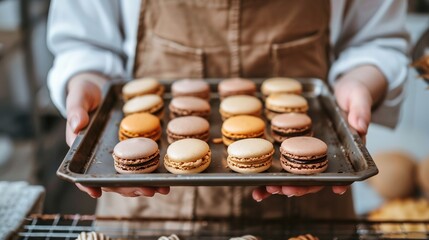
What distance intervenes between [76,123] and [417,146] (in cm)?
200

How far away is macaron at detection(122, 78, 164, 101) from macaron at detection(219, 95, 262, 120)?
17 cm

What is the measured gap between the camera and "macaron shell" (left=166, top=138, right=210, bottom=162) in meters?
1.04

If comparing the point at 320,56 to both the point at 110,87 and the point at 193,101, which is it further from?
the point at 110,87

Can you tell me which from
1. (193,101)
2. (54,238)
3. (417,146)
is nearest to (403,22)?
(193,101)

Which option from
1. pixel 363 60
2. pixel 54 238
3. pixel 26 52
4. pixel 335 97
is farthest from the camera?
pixel 26 52

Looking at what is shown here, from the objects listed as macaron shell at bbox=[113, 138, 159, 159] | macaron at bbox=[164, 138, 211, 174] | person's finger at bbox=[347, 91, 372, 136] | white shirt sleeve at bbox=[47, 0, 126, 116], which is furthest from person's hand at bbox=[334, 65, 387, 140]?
white shirt sleeve at bbox=[47, 0, 126, 116]

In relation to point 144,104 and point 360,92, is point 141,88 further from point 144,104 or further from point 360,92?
Answer: point 360,92

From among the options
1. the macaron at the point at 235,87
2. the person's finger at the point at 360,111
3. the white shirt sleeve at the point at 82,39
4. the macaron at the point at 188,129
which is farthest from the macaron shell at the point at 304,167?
the white shirt sleeve at the point at 82,39

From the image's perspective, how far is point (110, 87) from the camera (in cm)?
134

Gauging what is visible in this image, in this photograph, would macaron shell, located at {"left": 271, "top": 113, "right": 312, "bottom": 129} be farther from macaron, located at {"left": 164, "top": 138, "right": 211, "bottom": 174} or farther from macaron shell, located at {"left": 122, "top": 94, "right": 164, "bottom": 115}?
macaron shell, located at {"left": 122, "top": 94, "right": 164, "bottom": 115}

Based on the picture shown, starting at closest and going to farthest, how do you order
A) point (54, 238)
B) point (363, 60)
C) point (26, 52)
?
point (54, 238) < point (363, 60) < point (26, 52)

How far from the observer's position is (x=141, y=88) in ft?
4.32

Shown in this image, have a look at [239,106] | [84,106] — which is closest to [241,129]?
[239,106]

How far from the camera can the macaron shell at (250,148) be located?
1.03m
